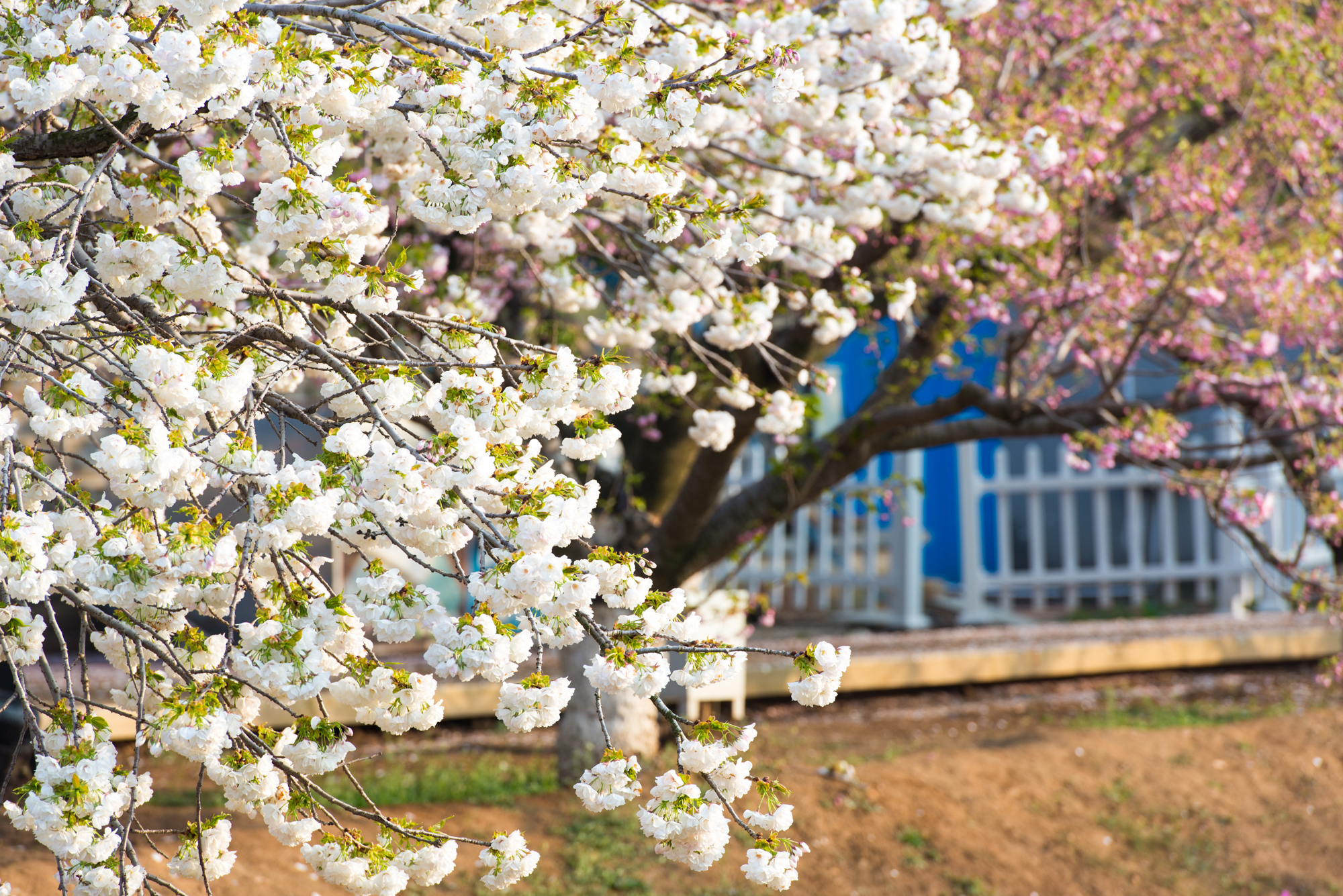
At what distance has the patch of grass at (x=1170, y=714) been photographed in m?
6.30

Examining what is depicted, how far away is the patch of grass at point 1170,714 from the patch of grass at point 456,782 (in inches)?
116

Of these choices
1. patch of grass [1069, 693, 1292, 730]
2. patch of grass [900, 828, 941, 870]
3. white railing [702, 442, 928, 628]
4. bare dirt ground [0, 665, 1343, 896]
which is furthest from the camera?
white railing [702, 442, 928, 628]

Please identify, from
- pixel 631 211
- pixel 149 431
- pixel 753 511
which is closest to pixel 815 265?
pixel 631 211

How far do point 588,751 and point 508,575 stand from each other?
323cm

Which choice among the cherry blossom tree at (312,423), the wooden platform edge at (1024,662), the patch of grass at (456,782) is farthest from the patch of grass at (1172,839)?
the cherry blossom tree at (312,423)

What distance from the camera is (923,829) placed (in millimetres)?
4785

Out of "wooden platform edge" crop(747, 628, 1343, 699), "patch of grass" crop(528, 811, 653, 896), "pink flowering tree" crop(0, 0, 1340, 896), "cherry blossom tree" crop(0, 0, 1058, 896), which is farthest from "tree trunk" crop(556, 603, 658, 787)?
"cherry blossom tree" crop(0, 0, 1058, 896)

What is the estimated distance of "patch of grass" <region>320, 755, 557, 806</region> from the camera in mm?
4863

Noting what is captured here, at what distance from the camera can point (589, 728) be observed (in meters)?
4.97

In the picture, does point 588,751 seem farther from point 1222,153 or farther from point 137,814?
point 1222,153

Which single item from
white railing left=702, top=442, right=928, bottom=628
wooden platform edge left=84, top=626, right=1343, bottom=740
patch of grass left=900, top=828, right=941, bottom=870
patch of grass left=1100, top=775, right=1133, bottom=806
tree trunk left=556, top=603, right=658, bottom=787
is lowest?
Answer: patch of grass left=900, top=828, right=941, bottom=870

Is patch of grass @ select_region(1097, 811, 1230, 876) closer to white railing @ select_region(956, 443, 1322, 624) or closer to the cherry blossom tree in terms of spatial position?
the cherry blossom tree

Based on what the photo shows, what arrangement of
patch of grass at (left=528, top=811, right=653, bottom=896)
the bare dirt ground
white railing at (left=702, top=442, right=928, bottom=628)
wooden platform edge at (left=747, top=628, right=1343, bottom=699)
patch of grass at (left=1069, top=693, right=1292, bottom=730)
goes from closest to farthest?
patch of grass at (left=528, top=811, right=653, bottom=896)
the bare dirt ground
patch of grass at (left=1069, top=693, right=1292, bottom=730)
wooden platform edge at (left=747, top=628, right=1343, bottom=699)
white railing at (left=702, top=442, right=928, bottom=628)

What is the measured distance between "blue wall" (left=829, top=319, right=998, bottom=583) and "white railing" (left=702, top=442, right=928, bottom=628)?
319mm
